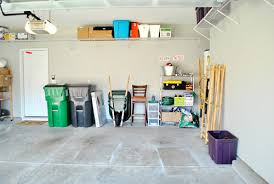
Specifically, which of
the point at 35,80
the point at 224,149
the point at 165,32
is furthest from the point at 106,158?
the point at 35,80

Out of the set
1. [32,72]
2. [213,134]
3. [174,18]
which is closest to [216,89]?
[213,134]

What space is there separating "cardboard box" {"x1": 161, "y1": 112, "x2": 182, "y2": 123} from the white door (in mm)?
3447

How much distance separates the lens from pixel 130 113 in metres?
6.16

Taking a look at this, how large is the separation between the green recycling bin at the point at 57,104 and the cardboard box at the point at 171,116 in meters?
2.49

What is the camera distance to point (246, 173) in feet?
9.49

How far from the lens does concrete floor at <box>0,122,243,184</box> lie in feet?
9.63

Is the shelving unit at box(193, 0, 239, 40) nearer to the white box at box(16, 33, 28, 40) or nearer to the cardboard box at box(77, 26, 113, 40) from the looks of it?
the cardboard box at box(77, 26, 113, 40)

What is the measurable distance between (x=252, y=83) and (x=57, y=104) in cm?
447

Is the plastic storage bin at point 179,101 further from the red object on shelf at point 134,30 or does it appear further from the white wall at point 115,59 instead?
the red object on shelf at point 134,30

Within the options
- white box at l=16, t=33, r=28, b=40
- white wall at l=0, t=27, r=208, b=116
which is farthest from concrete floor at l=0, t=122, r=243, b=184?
white box at l=16, t=33, r=28, b=40

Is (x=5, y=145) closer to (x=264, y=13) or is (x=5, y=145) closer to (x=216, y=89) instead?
(x=216, y=89)

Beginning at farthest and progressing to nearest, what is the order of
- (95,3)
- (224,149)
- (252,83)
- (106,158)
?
1. (106,158)
2. (95,3)
3. (224,149)
4. (252,83)

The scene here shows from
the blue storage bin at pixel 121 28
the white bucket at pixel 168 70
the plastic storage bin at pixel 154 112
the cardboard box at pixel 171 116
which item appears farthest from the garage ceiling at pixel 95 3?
the cardboard box at pixel 171 116

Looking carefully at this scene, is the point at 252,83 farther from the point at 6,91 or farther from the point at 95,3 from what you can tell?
the point at 6,91
